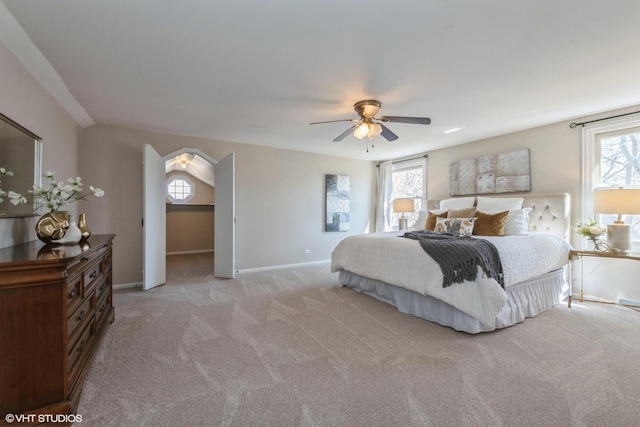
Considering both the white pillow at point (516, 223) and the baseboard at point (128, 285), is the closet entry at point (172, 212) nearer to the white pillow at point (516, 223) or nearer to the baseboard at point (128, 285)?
the baseboard at point (128, 285)

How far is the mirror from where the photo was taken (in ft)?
6.01

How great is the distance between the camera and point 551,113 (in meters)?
3.40

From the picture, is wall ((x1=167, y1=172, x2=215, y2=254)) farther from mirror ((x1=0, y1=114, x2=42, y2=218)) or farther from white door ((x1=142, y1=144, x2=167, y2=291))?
mirror ((x1=0, y1=114, x2=42, y2=218))

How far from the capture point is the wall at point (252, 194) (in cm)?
386

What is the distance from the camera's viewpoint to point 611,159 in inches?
133

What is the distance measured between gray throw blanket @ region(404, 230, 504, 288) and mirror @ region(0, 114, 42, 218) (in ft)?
10.8

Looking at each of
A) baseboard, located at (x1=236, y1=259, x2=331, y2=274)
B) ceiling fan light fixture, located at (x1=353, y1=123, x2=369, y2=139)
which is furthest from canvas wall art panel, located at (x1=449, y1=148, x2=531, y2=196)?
baseboard, located at (x1=236, y1=259, x2=331, y2=274)

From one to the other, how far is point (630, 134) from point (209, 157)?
562cm

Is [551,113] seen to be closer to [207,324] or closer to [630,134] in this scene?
[630,134]

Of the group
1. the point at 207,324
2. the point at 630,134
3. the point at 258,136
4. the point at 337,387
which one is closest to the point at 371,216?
the point at 258,136

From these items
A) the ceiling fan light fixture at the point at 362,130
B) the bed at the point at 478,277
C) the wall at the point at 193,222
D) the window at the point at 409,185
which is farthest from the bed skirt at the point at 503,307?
the wall at the point at 193,222

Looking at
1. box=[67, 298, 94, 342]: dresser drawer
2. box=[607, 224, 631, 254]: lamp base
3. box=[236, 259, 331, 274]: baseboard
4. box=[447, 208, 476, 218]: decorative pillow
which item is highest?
box=[447, 208, 476, 218]: decorative pillow

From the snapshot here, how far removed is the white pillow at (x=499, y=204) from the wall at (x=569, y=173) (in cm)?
43

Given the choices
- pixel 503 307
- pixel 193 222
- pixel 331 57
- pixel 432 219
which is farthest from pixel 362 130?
pixel 193 222
